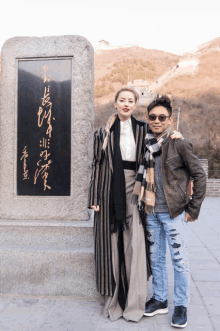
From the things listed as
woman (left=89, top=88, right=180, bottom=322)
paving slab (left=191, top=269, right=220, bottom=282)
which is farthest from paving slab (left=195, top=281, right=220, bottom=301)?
woman (left=89, top=88, right=180, bottom=322)

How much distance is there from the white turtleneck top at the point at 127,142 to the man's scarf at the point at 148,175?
14 centimetres

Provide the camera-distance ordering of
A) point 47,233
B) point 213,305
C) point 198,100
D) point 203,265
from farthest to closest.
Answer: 1. point 198,100
2. point 203,265
3. point 47,233
4. point 213,305

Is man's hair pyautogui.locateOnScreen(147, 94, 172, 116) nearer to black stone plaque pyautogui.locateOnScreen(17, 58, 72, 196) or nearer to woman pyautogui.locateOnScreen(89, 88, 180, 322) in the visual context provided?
woman pyautogui.locateOnScreen(89, 88, 180, 322)

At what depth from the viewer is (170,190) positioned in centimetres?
212

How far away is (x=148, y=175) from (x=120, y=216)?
0.38 metres

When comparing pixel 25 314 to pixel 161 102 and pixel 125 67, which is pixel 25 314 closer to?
pixel 161 102

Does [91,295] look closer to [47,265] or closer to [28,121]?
[47,265]

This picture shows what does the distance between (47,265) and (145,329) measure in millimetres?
1031

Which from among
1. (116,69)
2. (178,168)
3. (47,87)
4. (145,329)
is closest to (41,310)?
(145,329)

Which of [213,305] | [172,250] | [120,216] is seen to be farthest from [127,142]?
[213,305]

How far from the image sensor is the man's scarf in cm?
217

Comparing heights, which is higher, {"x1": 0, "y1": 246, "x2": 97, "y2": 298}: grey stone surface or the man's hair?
the man's hair

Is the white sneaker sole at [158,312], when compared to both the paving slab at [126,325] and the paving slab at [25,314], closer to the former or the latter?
the paving slab at [126,325]

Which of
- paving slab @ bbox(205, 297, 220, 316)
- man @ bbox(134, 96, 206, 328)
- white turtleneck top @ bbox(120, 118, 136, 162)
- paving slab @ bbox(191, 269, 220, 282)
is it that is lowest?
paving slab @ bbox(191, 269, 220, 282)
